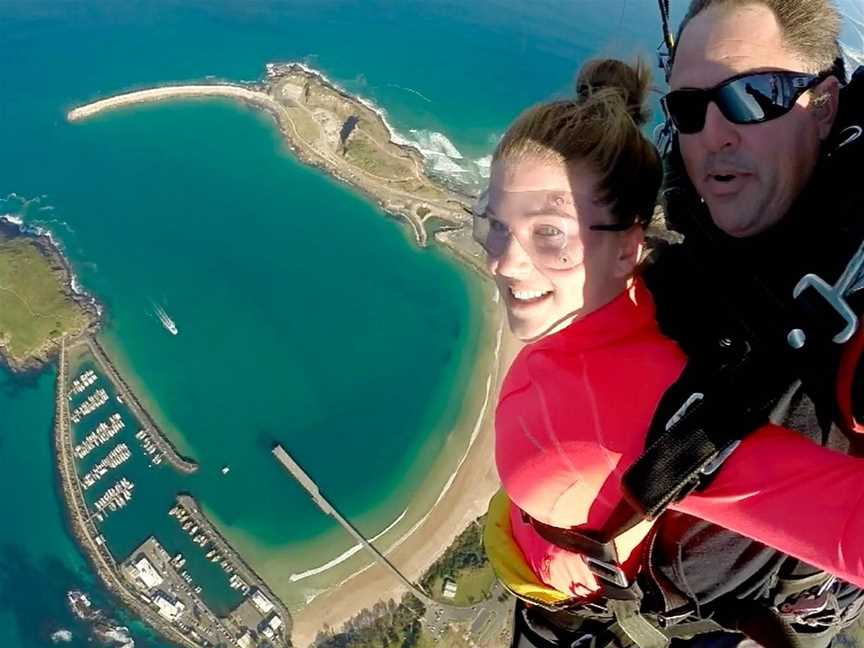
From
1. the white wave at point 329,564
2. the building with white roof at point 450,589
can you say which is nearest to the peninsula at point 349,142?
the white wave at point 329,564

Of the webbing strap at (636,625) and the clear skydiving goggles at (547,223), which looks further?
the webbing strap at (636,625)

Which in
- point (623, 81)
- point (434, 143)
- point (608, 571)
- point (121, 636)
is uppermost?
point (623, 81)

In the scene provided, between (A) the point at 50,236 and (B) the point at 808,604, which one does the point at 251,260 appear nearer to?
(A) the point at 50,236

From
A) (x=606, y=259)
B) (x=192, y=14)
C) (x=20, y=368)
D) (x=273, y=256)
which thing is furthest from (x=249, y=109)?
(x=606, y=259)

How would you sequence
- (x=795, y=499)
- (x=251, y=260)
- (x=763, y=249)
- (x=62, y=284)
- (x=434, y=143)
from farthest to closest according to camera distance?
(x=434, y=143) < (x=251, y=260) < (x=62, y=284) < (x=763, y=249) < (x=795, y=499)

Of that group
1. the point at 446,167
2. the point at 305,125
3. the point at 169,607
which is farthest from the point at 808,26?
the point at 305,125

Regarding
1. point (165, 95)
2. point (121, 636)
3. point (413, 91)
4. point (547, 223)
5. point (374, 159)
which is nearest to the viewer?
point (547, 223)

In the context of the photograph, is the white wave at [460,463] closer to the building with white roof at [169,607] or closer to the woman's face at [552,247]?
the building with white roof at [169,607]

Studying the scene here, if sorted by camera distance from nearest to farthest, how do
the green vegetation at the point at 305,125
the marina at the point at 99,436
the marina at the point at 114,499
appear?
the marina at the point at 114,499
the marina at the point at 99,436
the green vegetation at the point at 305,125
